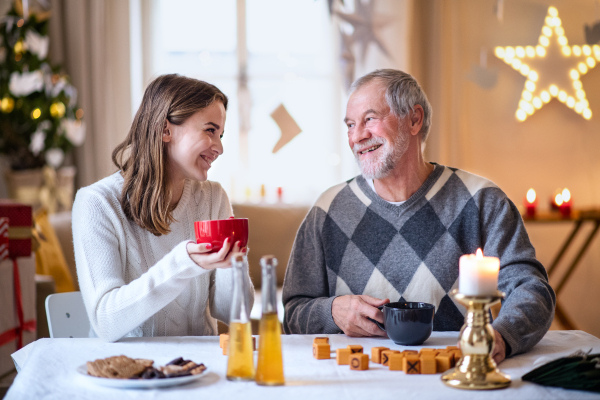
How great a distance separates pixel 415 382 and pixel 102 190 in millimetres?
904

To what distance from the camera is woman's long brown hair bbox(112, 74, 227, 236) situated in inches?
56.6

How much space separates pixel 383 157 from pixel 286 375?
0.82m

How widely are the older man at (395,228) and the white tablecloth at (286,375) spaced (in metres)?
0.27

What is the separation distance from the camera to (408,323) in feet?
3.52

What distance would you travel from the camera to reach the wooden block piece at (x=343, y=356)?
0.98 meters

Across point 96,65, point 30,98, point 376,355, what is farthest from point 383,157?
point 96,65

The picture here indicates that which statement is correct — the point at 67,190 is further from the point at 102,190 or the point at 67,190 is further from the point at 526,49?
the point at 526,49

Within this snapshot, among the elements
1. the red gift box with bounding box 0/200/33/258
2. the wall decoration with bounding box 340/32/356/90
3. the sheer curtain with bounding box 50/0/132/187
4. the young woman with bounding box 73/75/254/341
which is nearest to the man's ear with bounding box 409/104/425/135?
the young woman with bounding box 73/75/254/341

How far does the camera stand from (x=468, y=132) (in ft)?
14.2

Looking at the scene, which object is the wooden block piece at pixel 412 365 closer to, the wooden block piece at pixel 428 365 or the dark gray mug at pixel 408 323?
the wooden block piece at pixel 428 365

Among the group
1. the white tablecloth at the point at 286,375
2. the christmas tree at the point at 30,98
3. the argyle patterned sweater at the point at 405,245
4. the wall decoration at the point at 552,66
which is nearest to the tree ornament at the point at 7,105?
the christmas tree at the point at 30,98

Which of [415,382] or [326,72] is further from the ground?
[326,72]

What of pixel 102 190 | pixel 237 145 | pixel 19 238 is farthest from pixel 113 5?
pixel 102 190

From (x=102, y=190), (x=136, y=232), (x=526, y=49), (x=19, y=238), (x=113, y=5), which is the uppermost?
(x=113, y=5)
